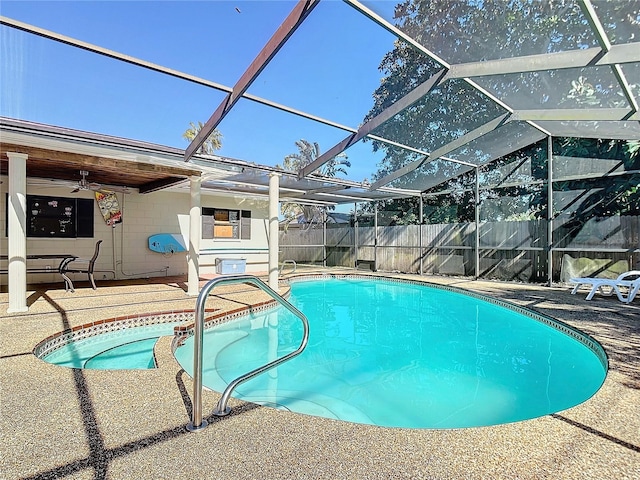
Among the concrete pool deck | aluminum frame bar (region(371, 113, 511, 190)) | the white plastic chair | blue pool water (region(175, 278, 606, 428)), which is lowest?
blue pool water (region(175, 278, 606, 428))

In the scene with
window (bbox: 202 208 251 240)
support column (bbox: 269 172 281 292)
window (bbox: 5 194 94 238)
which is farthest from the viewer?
window (bbox: 202 208 251 240)

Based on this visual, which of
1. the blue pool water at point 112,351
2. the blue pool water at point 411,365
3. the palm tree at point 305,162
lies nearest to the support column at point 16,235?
the blue pool water at point 112,351

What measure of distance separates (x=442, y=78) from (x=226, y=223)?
8192mm

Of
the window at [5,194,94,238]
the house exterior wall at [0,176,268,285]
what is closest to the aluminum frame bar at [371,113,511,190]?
the house exterior wall at [0,176,268,285]

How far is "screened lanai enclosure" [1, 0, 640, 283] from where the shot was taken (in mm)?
4512

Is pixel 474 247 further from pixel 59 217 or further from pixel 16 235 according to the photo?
pixel 59 217

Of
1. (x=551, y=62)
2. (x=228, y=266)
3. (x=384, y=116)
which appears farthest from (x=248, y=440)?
(x=228, y=266)

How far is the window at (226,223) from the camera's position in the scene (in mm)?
11195

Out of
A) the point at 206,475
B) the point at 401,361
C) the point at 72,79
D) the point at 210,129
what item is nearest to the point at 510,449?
the point at 206,475

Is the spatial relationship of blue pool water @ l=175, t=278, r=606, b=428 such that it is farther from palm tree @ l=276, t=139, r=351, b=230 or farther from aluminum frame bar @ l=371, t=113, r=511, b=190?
palm tree @ l=276, t=139, r=351, b=230

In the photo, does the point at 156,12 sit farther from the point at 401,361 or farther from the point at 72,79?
the point at 401,361

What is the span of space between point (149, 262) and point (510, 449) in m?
10.1

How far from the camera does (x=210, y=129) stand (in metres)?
5.70

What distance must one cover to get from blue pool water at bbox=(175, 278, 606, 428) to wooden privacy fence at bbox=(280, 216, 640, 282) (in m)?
3.31
